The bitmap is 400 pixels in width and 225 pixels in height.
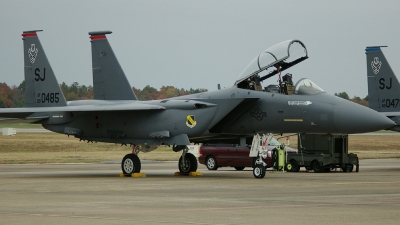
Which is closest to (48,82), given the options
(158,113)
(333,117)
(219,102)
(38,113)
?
(38,113)

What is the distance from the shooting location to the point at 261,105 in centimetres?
2142

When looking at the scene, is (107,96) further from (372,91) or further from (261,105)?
(372,91)

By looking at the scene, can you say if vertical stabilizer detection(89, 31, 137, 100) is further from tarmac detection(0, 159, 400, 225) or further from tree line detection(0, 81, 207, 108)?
tree line detection(0, 81, 207, 108)

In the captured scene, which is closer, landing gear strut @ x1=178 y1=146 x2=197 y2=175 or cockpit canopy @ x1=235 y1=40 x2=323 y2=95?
cockpit canopy @ x1=235 y1=40 x2=323 y2=95

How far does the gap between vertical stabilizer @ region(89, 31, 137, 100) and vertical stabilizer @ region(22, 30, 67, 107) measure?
4.33ft

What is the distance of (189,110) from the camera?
22.1 metres

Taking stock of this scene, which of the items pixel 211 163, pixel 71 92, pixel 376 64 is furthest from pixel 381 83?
pixel 71 92

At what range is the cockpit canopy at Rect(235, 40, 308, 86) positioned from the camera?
21531mm

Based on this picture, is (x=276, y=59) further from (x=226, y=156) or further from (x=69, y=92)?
(x=69, y=92)

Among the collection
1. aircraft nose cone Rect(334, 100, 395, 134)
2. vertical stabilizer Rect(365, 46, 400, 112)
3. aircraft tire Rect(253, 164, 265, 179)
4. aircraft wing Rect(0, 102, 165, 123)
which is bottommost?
aircraft tire Rect(253, 164, 265, 179)

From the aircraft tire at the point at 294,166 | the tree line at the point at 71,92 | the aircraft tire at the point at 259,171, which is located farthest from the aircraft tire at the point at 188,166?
the tree line at the point at 71,92

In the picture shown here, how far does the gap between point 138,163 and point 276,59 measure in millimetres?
5318

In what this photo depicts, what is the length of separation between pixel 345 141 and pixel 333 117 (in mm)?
7130

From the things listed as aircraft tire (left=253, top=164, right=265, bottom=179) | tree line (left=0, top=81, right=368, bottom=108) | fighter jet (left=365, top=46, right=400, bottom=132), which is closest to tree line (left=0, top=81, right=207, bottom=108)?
tree line (left=0, top=81, right=368, bottom=108)
